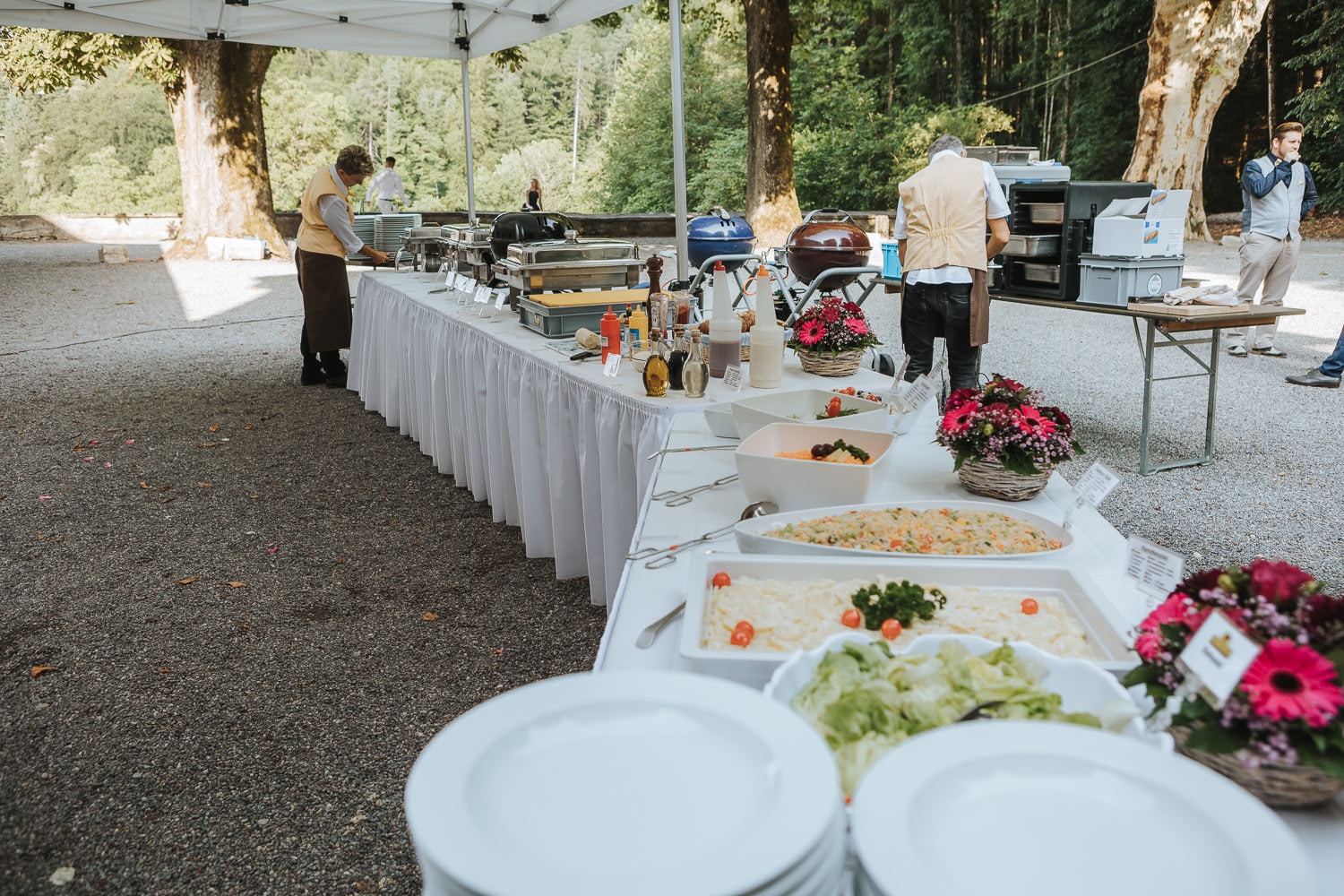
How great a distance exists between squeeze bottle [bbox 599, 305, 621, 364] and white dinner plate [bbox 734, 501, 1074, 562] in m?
1.61

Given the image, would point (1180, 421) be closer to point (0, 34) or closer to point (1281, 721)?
point (1281, 721)

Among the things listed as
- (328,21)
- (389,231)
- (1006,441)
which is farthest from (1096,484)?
(389,231)

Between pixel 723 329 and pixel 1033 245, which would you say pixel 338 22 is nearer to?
pixel 1033 245

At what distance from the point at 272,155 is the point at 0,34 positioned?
19228mm

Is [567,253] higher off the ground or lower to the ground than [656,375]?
higher

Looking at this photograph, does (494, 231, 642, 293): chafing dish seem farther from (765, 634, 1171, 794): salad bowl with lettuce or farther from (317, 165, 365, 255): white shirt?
(765, 634, 1171, 794): salad bowl with lettuce

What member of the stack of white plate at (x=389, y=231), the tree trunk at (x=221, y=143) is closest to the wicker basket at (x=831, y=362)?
the stack of white plate at (x=389, y=231)

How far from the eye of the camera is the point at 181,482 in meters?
4.55

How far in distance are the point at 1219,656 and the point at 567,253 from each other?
343 centimetres

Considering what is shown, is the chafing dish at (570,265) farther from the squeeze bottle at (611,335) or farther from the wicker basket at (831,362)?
the wicker basket at (831,362)

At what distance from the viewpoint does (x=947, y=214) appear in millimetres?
3998

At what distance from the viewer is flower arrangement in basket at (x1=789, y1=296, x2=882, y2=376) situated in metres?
2.79

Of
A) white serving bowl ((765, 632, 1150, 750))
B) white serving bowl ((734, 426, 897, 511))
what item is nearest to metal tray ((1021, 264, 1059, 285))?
white serving bowl ((734, 426, 897, 511))

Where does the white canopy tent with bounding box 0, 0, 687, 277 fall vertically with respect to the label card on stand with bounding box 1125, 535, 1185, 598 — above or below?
above
